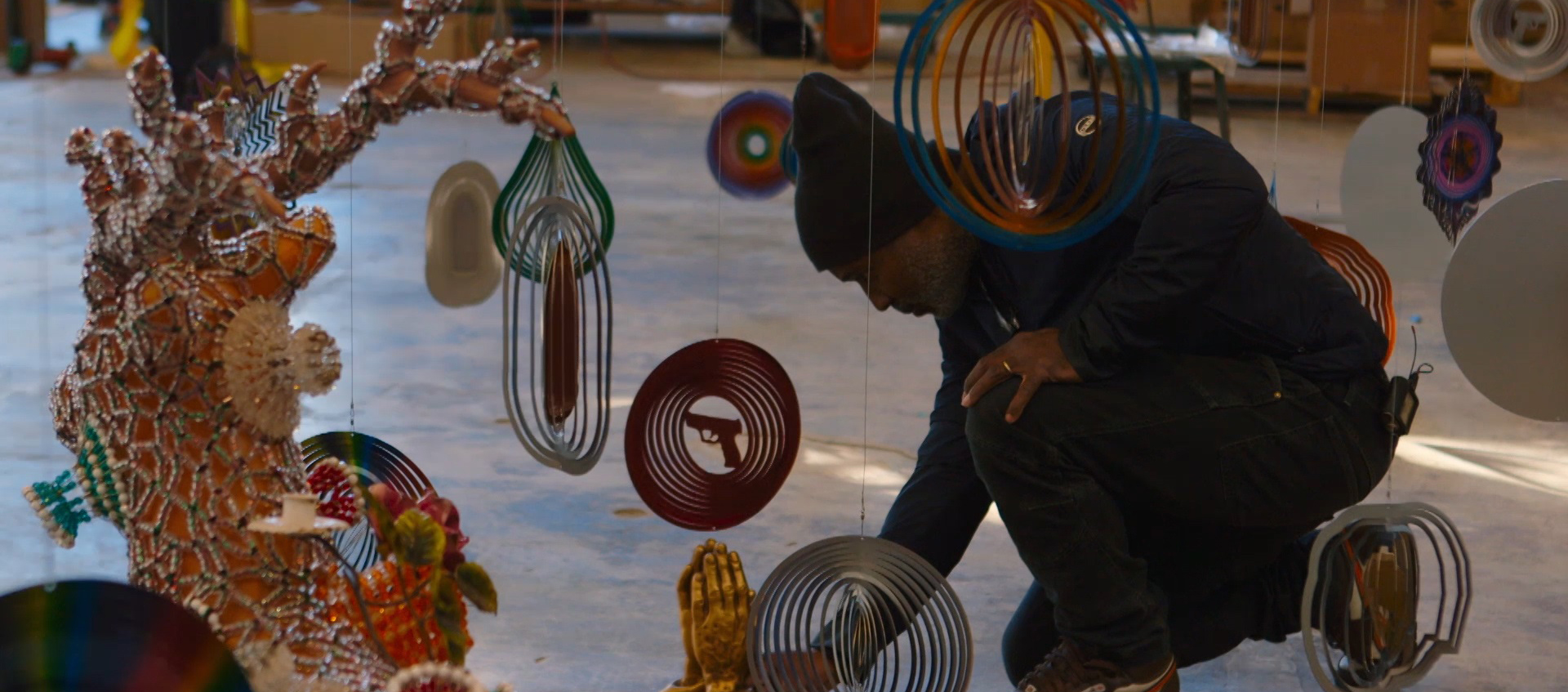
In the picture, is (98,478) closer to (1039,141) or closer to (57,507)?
(57,507)

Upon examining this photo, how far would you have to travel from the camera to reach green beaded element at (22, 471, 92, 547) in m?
1.68

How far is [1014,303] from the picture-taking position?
2107mm

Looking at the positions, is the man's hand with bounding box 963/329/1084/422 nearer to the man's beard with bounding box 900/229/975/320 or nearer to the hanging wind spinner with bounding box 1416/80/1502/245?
the man's beard with bounding box 900/229/975/320

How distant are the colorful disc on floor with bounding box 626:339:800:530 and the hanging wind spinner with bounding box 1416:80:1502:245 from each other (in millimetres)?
1422

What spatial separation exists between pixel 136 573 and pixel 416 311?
10.0 feet

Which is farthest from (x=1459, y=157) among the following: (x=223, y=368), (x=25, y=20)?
(x=25, y=20)

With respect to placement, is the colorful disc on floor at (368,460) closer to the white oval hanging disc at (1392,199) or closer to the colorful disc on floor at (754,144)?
the colorful disc on floor at (754,144)

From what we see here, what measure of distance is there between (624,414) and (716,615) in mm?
1722

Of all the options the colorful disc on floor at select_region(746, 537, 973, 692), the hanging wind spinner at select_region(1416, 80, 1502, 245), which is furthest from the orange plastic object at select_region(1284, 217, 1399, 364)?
the colorful disc on floor at select_region(746, 537, 973, 692)

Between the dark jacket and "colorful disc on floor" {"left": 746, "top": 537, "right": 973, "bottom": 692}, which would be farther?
"colorful disc on floor" {"left": 746, "top": 537, "right": 973, "bottom": 692}

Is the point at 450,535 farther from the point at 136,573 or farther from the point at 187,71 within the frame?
the point at 187,71

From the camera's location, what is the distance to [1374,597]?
6.90 ft

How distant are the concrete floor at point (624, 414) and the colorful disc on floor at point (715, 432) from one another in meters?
0.26

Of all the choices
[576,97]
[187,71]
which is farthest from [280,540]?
[576,97]
